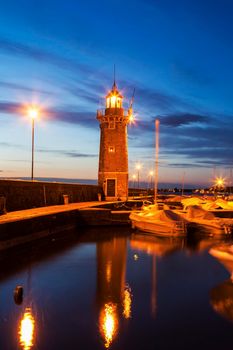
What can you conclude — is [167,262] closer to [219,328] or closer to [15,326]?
[219,328]

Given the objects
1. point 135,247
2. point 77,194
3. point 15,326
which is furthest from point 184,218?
point 15,326

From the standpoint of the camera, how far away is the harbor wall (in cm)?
2584

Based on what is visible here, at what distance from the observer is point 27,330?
10.4 meters

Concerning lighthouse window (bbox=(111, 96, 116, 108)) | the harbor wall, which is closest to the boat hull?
the harbor wall

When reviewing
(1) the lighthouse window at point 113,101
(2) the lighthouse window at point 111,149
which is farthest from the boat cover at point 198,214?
(1) the lighthouse window at point 113,101

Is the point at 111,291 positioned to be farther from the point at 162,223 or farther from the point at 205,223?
the point at 205,223

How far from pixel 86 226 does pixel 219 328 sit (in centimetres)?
2152

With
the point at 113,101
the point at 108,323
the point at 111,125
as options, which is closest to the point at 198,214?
the point at 111,125

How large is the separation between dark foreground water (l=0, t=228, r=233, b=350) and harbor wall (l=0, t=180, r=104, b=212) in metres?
4.92

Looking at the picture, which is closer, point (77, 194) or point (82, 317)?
point (82, 317)

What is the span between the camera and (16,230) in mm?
20203

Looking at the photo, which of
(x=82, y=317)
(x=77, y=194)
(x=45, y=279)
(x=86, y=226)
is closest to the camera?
(x=82, y=317)

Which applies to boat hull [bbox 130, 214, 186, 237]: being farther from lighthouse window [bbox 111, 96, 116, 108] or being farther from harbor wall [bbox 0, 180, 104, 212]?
lighthouse window [bbox 111, 96, 116, 108]

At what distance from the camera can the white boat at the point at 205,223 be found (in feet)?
97.3
